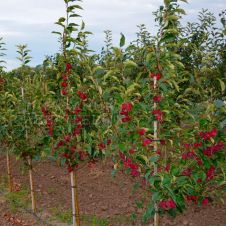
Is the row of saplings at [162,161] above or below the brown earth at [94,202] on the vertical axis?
above

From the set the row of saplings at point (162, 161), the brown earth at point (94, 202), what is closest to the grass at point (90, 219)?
the brown earth at point (94, 202)

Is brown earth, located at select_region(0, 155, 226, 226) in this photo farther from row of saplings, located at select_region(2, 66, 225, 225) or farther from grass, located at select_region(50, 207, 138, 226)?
row of saplings, located at select_region(2, 66, 225, 225)

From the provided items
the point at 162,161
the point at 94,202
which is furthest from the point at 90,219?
the point at 162,161

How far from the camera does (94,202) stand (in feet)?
25.6

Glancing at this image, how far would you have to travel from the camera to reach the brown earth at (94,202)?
678cm

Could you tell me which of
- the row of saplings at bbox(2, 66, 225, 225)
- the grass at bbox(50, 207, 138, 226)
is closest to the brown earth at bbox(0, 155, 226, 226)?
the grass at bbox(50, 207, 138, 226)

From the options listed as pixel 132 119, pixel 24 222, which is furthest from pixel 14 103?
pixel 132 119

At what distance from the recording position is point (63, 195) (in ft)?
27.5

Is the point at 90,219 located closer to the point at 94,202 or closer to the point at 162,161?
the point at 94,202

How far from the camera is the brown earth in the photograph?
678cm

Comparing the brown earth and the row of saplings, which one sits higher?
the row of saplings

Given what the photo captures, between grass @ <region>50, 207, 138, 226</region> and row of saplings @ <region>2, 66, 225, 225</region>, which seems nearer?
row of saplings @ <region>2, 66, 225, 225</region>

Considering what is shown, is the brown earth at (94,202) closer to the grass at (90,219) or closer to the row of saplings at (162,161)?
the grass at (90,219)

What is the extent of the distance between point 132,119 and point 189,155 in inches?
27.2
